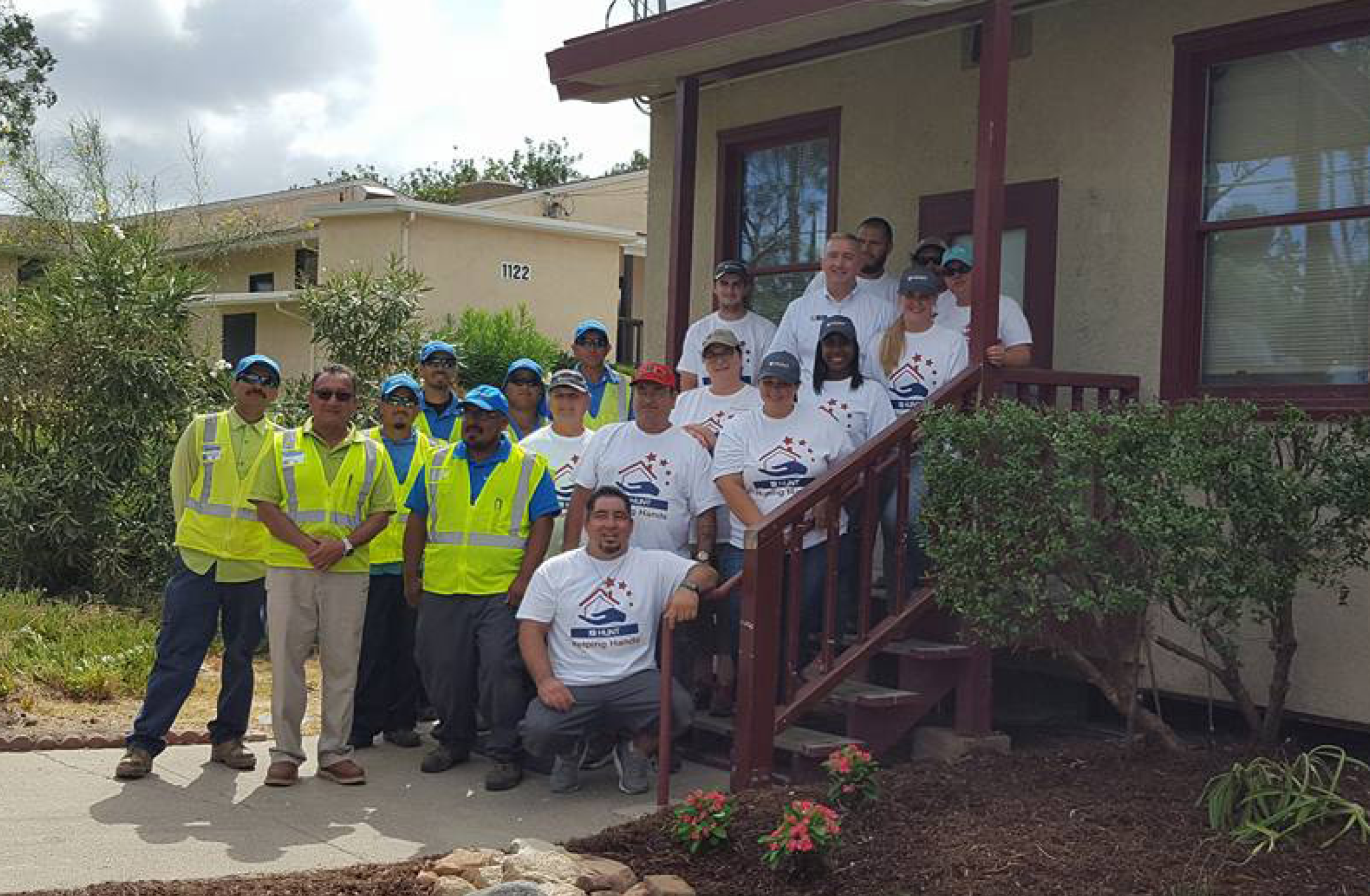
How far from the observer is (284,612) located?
23.4ft

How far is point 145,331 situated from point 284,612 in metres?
6.22

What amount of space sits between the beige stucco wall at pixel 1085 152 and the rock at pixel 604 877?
3.20 metres

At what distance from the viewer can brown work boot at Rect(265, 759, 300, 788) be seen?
7.09 metres

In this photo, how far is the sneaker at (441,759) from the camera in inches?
291

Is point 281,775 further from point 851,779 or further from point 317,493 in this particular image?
point 851,779

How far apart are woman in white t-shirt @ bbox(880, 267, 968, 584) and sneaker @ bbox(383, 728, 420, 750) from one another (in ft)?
8.42

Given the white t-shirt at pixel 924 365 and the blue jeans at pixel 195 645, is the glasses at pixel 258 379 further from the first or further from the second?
the white t-shirt at pixel 924 365

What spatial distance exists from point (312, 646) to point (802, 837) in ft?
10.1

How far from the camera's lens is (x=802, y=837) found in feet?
16.9

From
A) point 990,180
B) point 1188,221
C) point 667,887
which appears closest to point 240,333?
point 990,180

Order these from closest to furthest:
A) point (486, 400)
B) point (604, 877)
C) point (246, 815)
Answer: point (604, 877) < point (246, 815) < point (486, 400)

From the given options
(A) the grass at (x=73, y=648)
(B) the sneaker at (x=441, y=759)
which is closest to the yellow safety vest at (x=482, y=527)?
(B) the sneaker at (x=441, y=759)

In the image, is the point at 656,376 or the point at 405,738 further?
the point at 405,738

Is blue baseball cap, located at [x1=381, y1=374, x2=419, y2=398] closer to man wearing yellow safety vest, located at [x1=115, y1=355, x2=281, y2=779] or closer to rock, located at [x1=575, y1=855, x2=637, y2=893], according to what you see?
man wearing yellow safety vest, located at [x1=115, y1=355, x2=281, y2=779]
